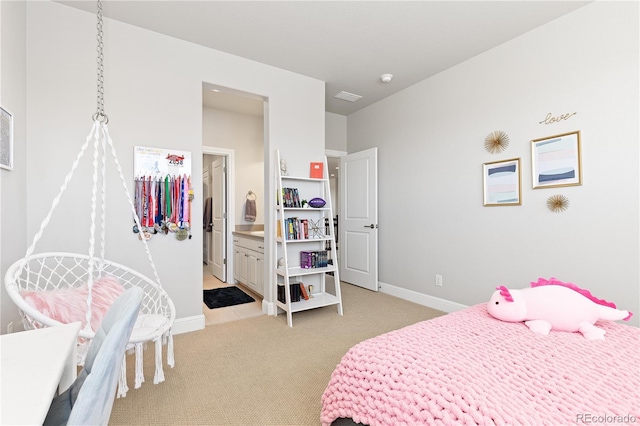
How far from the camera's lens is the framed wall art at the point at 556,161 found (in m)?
2.48

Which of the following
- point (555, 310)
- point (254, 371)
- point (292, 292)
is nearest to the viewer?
point (555, 310)

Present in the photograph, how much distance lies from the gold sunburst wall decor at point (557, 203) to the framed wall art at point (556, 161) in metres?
0.10

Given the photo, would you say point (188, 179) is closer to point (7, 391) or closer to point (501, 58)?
point (7, 391)

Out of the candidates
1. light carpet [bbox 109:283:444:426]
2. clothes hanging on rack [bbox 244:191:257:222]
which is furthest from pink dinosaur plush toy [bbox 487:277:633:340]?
clothes hanging on rack [bbox 244:191:257:222]

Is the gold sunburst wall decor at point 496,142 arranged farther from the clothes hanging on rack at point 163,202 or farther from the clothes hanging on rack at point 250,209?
the clothes hanging on rack at point 250,209

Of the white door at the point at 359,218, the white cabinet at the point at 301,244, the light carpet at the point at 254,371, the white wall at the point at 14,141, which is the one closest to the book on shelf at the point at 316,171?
the white cabinet at the point at 301,244

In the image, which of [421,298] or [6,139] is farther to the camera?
[421,298]

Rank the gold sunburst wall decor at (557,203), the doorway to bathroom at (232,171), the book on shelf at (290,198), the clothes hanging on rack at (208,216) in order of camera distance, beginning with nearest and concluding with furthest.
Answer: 1. the gold sunburst wall decor at (557,203)
2. the book on shelf at (290,198)
3. the doorway to bathroom at (232,171)
4. the clothes hanging on rack at (208,216)

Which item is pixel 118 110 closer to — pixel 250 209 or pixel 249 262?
pixel 249 262

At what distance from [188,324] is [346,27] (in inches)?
121

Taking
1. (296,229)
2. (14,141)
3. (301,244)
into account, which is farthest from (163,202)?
(301,244)

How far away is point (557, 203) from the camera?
2.58 m

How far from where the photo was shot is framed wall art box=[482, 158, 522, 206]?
2.88 m

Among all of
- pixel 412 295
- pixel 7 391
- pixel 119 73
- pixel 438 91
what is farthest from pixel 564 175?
pixel 119 73
